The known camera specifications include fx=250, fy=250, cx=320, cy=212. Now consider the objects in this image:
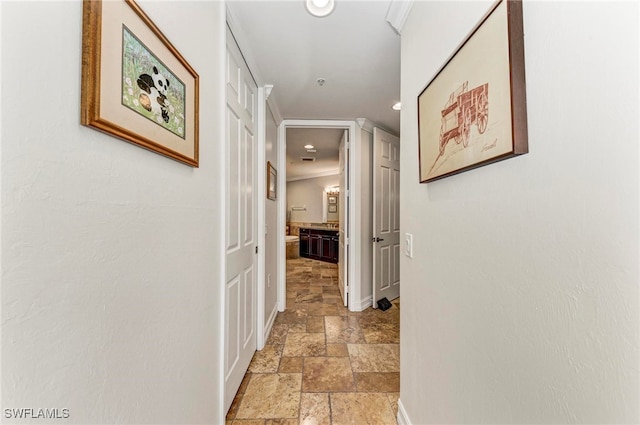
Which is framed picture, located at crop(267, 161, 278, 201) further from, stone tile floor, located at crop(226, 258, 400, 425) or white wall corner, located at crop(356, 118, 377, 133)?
stone tile floor, located at crop(226, 258, 400, 425)

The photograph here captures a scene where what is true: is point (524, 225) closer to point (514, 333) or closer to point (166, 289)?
point (514, 333)

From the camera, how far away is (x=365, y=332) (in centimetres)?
250

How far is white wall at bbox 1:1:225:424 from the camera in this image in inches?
17.3

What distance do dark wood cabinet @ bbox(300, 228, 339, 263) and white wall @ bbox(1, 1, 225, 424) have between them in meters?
4.95

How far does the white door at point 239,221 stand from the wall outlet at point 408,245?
3.28 ft

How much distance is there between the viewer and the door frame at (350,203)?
301 cm

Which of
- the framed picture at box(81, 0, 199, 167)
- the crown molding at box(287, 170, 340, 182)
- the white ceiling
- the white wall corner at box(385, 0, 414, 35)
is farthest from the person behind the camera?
the crown molding at box(287, 170, 340, 182)

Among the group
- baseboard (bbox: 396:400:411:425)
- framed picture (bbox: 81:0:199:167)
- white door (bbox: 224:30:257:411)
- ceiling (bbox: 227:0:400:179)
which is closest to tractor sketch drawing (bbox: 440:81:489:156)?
ceiling (bbox: 227:0:400:179)

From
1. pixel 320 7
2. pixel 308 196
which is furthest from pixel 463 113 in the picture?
pixel 308 196

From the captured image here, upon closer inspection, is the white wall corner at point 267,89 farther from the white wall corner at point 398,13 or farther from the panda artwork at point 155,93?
the panda artwork at point 155,93

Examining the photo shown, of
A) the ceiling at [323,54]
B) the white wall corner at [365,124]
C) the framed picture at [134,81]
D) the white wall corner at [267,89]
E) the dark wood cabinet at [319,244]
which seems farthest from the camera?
the dark wood cabinet at [319,244]

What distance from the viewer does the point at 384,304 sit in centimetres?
312

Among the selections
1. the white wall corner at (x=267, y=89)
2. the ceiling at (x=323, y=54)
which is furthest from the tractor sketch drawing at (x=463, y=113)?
the white wall corner at (x=267, y=89)

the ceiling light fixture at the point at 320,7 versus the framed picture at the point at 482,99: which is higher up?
the ceiling light fixture at the point at 320,7
